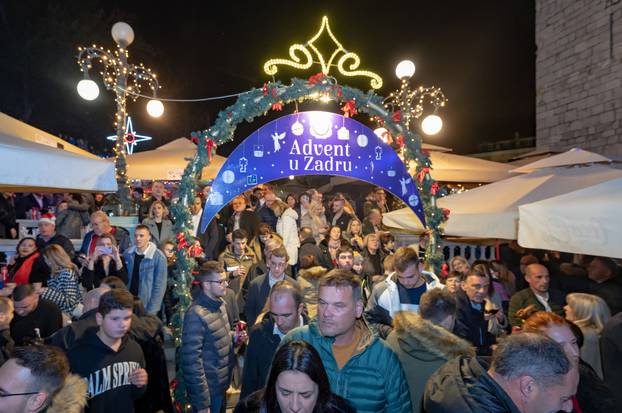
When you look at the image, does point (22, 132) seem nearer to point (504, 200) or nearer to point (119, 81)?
point (119, 81)

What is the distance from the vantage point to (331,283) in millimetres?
2918

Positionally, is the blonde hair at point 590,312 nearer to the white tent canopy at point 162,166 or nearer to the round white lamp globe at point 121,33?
the white tent canopy at point 162,166

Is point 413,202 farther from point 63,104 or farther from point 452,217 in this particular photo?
point 63,104

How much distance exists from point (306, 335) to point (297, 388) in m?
0.64

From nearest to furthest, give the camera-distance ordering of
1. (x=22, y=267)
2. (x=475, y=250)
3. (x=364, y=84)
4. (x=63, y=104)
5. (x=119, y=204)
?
(x=22, y=267) < (x=119, y=204) < (x=475, y=250) < (x=63, y=104) < (x=364, y=84)

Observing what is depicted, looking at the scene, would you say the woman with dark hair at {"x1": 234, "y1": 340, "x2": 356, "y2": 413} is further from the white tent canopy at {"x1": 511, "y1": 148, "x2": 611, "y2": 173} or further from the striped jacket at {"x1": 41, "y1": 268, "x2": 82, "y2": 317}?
the white tent canopy at {"x1": 511, "y1": 148, "x2": 611, "y2": 173}

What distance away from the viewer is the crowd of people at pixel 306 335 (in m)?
2.42

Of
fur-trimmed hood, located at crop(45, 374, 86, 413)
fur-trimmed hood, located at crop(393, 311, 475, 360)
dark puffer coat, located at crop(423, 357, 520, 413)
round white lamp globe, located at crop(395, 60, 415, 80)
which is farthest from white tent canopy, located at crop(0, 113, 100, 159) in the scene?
round white lamp globe, located at crop(395, 60, 415, 80)

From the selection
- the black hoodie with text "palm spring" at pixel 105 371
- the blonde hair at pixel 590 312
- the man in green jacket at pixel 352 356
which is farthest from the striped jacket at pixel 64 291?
the blonde hair at pixel 590 312

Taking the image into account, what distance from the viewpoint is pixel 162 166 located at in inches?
419

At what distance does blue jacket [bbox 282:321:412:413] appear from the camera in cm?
276

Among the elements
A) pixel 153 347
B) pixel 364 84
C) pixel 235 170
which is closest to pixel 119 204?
pixel 235 170

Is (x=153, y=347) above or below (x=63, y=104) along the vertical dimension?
below

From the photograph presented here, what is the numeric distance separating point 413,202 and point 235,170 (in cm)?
290
